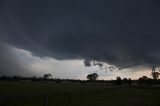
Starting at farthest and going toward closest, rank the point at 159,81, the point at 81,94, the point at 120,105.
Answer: the point at 159,81, the point at 81,94, the point at 120,105

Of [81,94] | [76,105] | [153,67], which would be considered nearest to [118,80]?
[153,67]

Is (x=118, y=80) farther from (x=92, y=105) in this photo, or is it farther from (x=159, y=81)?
(x=92, y=105)

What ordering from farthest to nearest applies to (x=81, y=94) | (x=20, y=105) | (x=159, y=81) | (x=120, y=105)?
(x=159, y=81) → (x=81, y=94) → (x=120, y=105) → (x=20, y=105)

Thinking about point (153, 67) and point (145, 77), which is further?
point (145, 77)

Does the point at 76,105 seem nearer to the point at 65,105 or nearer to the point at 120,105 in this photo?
the point at 65,105

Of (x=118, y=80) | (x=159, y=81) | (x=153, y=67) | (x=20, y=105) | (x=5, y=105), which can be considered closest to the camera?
(x=5, y=105)

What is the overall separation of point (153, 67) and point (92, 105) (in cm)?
8104

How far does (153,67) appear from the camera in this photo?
92.4 meters

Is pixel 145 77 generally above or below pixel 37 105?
above

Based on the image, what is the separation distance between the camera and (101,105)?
19.0m

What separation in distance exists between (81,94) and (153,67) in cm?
7297

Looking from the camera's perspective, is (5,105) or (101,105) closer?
(5,105)

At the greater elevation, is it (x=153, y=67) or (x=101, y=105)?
(x=153, y=67)

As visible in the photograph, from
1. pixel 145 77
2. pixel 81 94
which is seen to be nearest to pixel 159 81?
pixel 145 77
